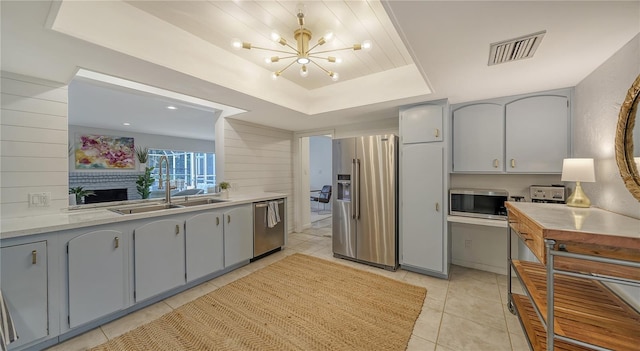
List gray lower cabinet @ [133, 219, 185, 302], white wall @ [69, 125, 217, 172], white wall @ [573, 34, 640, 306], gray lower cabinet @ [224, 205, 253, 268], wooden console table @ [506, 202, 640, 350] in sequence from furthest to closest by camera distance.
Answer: white wall @ [69, 125, 217, 172] → gray lower cabinet @ [224, 205, 253, 268] → gray lower cabinet @ [133, 219, 185, 302] → white wall @ [573, 34, 640, 306] → wooden console table @ [506, 202, 640, 350]

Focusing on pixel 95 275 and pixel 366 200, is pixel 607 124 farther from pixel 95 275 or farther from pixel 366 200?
pixel 95 275

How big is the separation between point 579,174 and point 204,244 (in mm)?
3540

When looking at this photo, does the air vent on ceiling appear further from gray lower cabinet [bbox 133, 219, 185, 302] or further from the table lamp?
gray lower cabinet [bbox 133, 219, 185, 302]

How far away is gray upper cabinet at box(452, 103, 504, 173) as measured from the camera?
9.09ft

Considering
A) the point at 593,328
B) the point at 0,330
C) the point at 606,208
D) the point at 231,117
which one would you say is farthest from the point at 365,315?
the point at 231,117

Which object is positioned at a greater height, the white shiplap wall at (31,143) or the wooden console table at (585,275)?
the white shiplap wall at (31,143)

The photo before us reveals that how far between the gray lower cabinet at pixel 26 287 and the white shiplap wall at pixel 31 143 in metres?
0.67

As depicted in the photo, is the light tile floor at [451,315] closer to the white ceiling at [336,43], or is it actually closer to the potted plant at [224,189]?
the potted plant at [224,189]

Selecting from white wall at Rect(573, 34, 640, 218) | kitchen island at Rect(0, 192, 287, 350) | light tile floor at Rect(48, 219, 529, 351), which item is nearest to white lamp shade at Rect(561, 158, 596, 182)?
white wall at Rect(573, 34, 640, 218)

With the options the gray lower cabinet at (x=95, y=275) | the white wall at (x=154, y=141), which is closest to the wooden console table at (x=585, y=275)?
the gray lower cabinet at (x=95, y=275)

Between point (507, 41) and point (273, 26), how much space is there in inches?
67.9

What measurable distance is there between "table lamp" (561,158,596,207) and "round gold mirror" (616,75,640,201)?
27cm

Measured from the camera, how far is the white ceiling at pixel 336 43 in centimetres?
135

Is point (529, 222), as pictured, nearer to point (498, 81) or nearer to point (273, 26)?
point (498, 81)
